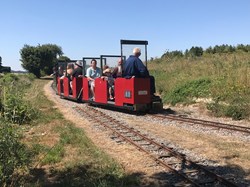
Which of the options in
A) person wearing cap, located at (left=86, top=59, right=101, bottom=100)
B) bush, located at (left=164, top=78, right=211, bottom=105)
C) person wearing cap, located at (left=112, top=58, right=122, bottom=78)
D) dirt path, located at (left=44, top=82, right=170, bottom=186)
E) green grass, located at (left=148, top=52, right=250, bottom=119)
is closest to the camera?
dirt path, located at (left=44, top=82, right=170, bottom=186)

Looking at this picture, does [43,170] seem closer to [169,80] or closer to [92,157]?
[92,157]

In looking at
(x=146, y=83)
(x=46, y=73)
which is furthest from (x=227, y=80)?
(x=46, y=73)

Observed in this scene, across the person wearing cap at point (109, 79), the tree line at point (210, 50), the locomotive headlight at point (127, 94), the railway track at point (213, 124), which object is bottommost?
the railway track at point (213, 124)

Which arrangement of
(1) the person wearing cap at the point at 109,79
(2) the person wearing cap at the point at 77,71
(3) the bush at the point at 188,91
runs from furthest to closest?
(2) the person wearing cap at the point at 77,71, (3) the bush at the point at 188,91, (1) the person wearing cap at the point at 109,79

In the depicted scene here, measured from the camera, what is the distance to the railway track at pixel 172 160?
18.7 feet

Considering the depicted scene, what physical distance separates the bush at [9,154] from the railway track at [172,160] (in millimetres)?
2453

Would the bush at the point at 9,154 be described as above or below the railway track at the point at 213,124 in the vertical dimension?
above

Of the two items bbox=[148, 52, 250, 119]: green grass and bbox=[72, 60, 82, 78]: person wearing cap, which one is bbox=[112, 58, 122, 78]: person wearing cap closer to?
bbox=[148, 52, 250, 119]: green grass

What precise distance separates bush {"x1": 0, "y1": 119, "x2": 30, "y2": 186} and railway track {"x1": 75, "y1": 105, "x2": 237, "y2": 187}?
8.05 ft

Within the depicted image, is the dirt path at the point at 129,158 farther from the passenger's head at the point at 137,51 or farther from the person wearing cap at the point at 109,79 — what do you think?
the person wearing cap at the point at 109,79

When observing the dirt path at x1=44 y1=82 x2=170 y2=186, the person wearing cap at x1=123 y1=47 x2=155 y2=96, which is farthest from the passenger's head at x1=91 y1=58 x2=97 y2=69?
the dirt path at x1=44 y1=82 x2=170 y2=186

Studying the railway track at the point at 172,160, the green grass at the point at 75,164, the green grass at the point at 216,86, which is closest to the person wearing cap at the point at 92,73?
the green grass at the point at 216,86

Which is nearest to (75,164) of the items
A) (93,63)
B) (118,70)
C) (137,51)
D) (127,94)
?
(127,94)

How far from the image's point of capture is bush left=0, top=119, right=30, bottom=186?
216 inches
